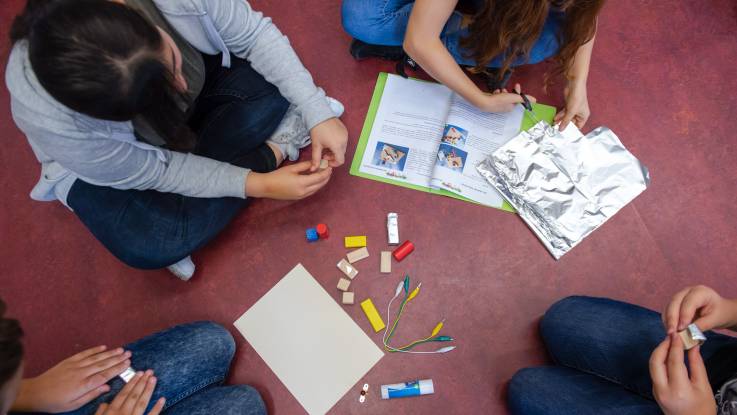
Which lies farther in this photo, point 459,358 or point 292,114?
point 292,114

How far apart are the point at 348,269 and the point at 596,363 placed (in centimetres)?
59

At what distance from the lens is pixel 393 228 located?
116cm

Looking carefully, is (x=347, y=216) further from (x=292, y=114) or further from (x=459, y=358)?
(x=459, y=358)

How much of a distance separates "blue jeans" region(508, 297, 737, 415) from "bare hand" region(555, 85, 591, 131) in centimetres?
46

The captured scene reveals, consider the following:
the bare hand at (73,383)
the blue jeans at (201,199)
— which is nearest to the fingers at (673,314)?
the blue jeans at (201,199)

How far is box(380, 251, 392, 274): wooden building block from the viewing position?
1.14 metres

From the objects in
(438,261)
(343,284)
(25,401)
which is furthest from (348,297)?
(25,401)

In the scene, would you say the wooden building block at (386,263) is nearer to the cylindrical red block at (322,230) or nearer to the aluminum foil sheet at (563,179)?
the cylindrical red block at (322,230)

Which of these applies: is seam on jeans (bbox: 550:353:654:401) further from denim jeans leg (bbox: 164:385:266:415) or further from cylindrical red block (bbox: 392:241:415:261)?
denim jeans leg (bbox: 164:385:266:415)

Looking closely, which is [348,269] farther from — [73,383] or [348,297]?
[73,383]

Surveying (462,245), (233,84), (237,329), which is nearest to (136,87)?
(233,84)

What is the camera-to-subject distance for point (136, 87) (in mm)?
656

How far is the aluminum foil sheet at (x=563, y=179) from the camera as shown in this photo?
1137mm

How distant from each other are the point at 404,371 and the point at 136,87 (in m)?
0.84
